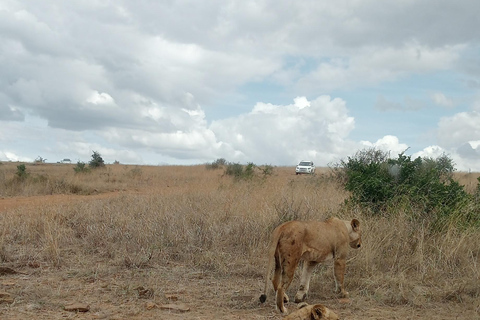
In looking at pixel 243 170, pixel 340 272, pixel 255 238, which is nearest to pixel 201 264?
pixel 255 238

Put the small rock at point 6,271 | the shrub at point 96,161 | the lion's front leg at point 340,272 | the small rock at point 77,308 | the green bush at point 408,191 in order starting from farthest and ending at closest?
the shrub at point 96,161, the green bush at point 408,191, the small rock at point 6,271, the lion's front leg at point 340,272, the small rock at point 77,308

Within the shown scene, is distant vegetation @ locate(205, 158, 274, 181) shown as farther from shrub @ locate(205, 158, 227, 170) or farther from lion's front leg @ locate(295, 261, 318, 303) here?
lion's front leg @ locate(295, 261, 318, 303)

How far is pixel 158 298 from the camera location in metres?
5.90

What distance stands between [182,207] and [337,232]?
520 cm

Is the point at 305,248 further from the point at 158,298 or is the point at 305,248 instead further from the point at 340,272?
the point at 158,298

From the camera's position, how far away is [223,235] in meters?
8.83

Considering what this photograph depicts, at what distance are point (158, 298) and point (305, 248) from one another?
196 centimetres

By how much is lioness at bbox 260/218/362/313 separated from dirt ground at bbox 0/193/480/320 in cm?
29

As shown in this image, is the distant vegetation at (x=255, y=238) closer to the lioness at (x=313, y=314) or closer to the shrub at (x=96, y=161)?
the lioness at (x=313, y=314)

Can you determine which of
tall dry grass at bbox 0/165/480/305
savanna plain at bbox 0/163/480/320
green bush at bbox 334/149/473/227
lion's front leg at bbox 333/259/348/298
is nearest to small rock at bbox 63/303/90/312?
savanna plain at bbox 0/163/480/320

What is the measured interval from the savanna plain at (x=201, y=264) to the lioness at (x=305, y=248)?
1.04 ft

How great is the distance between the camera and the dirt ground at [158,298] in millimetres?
5453

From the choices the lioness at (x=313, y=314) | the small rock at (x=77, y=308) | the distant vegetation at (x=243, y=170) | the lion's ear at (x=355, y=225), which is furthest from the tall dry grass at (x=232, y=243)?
the distant vegetation at (x=243, y=170)

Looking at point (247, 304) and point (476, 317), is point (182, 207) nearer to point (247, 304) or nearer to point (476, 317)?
point (247, 304)
